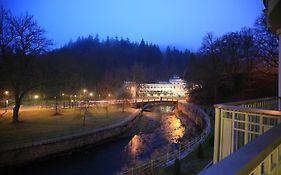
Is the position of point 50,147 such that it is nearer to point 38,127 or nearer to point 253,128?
point 38,127

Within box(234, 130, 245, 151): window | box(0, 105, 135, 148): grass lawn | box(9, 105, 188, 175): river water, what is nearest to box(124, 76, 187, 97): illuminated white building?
box(0, 105, 135, 148): grass lawn

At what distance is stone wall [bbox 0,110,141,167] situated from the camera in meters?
18.1

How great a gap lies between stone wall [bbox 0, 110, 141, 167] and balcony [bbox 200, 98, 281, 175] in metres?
16.5

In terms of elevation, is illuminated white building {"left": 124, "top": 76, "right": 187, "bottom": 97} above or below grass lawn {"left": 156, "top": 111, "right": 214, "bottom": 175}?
above

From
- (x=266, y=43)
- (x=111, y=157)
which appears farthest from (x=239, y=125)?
(x=266, y=43)

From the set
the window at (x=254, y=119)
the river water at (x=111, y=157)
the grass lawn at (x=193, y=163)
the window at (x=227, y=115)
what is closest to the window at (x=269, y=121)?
the window at (x=254, y=119)

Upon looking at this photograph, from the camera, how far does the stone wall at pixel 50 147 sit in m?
18.1

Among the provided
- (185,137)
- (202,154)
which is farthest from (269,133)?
(185,137)

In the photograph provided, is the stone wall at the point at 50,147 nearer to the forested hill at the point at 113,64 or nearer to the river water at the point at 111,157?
the river water at the point at 111,157

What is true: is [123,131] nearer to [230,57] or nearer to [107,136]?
[107,136]

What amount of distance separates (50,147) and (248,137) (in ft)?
59.3

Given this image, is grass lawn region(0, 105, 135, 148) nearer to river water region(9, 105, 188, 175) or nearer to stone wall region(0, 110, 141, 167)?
stone wall region(0, 110, 141, 167)

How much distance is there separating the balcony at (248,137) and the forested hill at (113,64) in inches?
1061

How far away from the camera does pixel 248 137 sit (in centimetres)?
504
